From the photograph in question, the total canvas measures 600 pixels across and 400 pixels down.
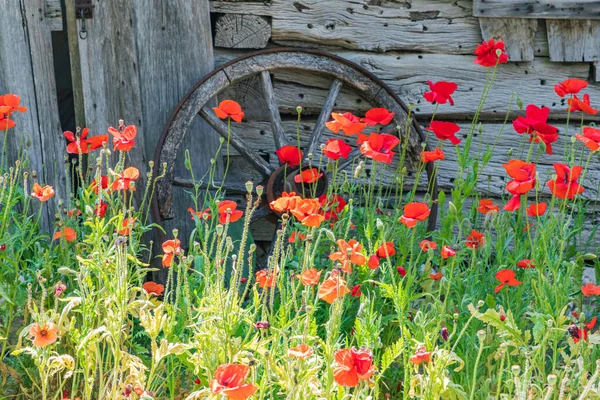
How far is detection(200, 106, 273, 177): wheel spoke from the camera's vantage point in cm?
398

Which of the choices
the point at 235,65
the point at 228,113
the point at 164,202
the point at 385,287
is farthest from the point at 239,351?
the point at 235,65

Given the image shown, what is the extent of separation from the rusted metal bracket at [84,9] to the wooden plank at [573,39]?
6.73 feet

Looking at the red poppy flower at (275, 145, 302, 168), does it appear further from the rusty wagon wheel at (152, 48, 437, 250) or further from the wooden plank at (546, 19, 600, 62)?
the wooden plank at (546, 19, 600, 62)

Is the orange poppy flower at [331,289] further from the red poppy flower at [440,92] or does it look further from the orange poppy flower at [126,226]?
the red poppy flower at [440,92]

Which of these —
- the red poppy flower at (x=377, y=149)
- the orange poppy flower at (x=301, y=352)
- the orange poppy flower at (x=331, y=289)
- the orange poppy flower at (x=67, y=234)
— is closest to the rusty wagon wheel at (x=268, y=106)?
the orange poppy flower at (x=67, y=234)

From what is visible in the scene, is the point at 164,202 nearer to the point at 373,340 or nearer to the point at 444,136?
Answer: the point at 444,136

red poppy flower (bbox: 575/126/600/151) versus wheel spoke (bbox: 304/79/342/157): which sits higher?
red poppy flower (bbox: 575/126/600/151)

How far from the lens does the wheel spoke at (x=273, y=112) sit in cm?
402

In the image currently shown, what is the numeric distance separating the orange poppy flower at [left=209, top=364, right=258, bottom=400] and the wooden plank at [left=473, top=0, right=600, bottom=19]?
2.68m

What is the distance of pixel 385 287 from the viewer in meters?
2.65

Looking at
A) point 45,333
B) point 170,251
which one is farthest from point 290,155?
point 45,333

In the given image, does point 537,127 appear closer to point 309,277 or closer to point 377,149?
point 377,149

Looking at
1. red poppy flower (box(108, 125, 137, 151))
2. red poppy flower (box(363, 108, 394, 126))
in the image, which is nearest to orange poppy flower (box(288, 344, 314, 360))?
red poppy flower (box(108, 125, 137, 151))

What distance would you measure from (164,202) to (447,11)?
1563mm
